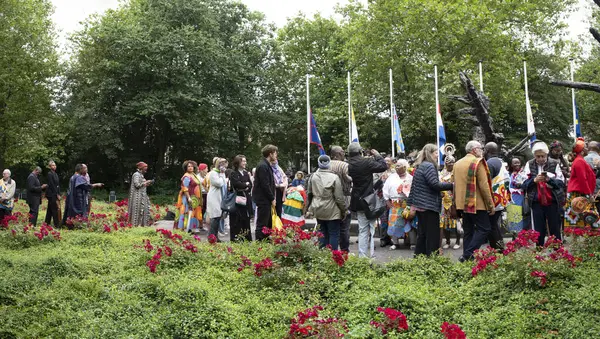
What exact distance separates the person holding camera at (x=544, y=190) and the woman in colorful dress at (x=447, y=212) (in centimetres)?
146

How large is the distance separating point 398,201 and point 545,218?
280 cm

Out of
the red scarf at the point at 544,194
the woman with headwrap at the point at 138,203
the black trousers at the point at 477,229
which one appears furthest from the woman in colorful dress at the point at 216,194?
the red scarf at the point at 544,194

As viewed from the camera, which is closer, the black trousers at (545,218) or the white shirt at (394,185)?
the black trousers at (545,218)

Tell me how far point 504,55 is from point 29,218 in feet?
88.5

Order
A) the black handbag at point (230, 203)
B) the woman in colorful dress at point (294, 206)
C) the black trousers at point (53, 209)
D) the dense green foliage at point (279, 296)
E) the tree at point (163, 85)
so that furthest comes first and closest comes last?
the tree at point (163, 85) → the black trousers at point (53, 209) → the black handbag at point (230, 203) → the woman in colorful dress at point (294, 206) → the dense green foliage at point (279, 296)

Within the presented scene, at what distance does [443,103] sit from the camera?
3303 cm

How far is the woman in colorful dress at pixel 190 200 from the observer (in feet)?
47.3

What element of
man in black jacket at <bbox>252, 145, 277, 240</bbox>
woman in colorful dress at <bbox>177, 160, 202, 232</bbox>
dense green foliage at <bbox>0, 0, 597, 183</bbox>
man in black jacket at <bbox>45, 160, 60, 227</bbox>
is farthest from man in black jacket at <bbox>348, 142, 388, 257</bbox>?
dense green foliage at <bbox>0, 0, 597, 183</bbox>

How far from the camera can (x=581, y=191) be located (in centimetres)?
855

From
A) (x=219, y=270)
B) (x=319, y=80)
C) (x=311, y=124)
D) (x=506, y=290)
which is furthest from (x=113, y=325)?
(x=319, y=80)

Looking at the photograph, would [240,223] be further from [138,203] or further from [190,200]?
[138,203]

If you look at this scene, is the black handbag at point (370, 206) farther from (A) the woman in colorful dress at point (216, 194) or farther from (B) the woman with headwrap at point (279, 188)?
(A) the woman in colorful dress at point (216, 194)

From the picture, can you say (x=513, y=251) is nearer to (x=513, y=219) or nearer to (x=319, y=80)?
(x=513, y=219)

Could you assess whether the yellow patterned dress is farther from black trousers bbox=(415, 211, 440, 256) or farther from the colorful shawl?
the colorful shawl
